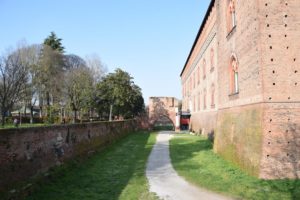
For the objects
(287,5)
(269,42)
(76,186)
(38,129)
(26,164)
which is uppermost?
(287,5)

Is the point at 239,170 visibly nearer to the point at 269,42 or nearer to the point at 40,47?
the point at 269,42

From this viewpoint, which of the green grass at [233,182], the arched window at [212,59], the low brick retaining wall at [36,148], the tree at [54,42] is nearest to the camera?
the low brick retaining wall at [36,148]

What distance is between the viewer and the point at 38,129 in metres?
10.3

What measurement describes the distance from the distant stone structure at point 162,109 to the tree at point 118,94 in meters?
3.61

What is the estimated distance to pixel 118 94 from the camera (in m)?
46.2

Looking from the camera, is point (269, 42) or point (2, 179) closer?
point (2, 179)

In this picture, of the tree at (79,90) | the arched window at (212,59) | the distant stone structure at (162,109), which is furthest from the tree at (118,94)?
the arched window at (212,59)

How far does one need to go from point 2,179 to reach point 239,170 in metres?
8.01

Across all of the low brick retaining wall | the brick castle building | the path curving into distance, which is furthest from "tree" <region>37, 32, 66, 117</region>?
the brick castle building

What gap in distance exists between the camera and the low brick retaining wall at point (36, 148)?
807cm

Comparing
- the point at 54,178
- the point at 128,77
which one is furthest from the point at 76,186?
the point at 128,77

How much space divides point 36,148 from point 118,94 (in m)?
36.2

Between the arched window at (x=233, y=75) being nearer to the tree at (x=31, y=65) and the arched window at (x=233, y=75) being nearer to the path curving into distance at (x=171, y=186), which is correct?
the path curving into distance at (x=171, y=186)

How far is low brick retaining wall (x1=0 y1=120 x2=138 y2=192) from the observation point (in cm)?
807
